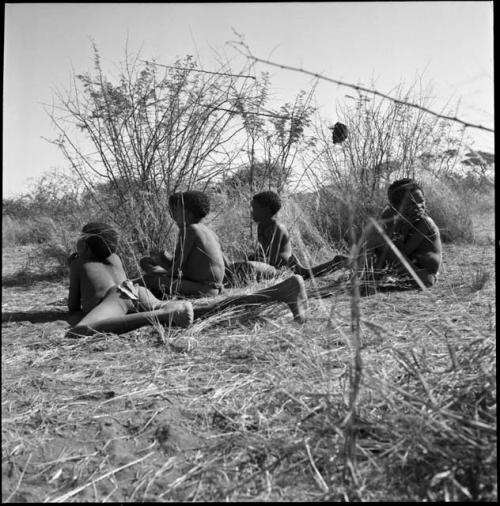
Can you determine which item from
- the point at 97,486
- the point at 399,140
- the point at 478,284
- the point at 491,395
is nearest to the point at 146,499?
the point at 97,486

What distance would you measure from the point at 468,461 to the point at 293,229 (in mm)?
4922

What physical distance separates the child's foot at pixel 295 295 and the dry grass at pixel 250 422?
34cm

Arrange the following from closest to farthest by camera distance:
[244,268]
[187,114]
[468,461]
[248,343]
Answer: [468,461]
[248,343]
[244,268]
[187,114]

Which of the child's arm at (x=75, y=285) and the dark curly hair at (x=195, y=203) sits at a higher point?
the dark curly hair at (x=195, y=203)

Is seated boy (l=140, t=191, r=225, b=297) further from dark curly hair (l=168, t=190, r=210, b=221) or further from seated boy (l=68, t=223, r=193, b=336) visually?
seated boy (l=68, t=223, r=193, b=336)

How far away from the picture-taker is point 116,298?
4.06 metres

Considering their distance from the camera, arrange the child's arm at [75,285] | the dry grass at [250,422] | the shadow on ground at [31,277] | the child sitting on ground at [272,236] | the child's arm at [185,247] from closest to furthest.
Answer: the dry grass at [250,422]
the child's arm at [75,285]
the child's arm at [185,247]
the child sitting on ground at [272,236]
the shadow on ground at [31,277]

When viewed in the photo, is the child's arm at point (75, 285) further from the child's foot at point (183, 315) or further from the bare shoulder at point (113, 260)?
the child's foot at point (183, 315)

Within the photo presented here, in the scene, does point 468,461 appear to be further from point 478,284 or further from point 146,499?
point 478,284

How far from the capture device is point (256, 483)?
1890 mm

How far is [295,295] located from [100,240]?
1515 millimetres

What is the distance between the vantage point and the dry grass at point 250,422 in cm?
184

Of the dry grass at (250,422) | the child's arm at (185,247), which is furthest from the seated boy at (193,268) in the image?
the dry grass at (250,422)

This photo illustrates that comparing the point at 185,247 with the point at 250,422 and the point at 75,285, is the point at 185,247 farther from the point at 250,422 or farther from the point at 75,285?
the point at 250,422
